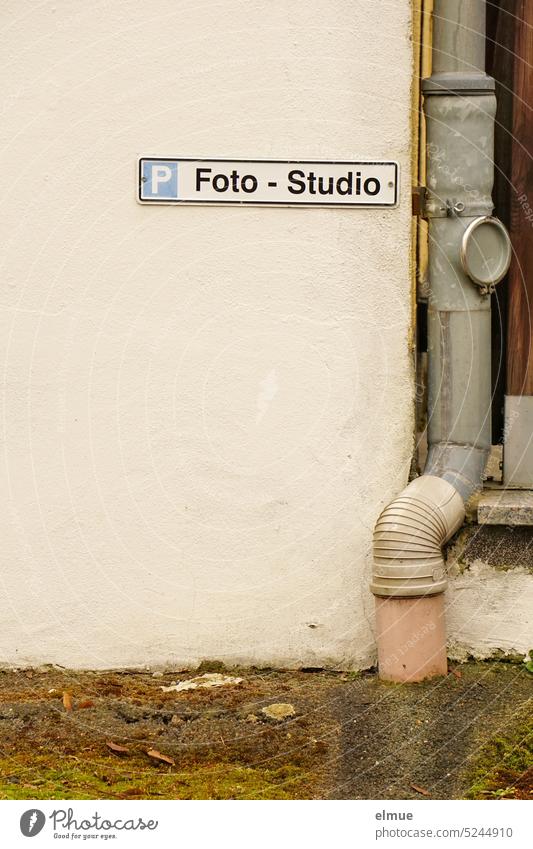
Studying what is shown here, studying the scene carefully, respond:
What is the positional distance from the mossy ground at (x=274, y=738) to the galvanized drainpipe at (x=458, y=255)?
263mm

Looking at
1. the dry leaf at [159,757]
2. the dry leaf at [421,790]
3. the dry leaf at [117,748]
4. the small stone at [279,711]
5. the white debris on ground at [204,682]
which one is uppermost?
the white debris on ground at [204,682]

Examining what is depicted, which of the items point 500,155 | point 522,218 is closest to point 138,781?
point 522,218

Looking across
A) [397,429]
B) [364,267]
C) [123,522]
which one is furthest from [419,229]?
[123,522]

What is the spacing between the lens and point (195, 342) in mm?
4531

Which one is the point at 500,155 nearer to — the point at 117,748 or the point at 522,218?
the point at 522,218

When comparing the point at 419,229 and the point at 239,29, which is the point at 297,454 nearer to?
the point at 419,229

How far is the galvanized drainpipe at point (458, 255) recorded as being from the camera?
446 cm

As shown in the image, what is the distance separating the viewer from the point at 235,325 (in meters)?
4.53

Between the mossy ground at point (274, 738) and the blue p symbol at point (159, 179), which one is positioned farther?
the blue p symbol at point (159, 179)

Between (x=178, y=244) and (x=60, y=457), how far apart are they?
37.0 inches

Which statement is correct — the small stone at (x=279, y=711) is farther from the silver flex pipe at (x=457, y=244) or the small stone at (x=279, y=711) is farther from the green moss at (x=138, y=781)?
the silver flex pipe at (x=457, y=244)

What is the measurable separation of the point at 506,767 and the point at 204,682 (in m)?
1.22

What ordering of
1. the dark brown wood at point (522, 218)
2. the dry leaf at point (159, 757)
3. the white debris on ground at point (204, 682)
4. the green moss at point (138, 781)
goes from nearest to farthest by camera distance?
1. the green moss at point (138, 781)
2. the dry leaf at point (159, 757)
3. the white debris on ground at point (204, 682)
4. the dark brown wood at point (522, 218)

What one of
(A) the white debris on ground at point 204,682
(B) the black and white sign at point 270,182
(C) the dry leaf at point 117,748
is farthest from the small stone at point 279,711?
(B) the black and white sign at point 270,182
